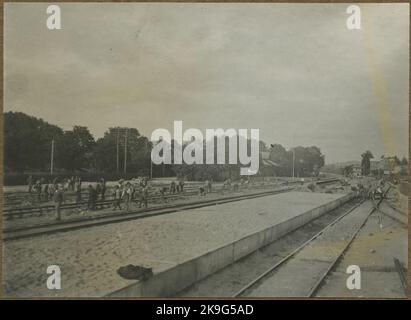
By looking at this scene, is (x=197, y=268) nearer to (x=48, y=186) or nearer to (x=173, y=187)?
(x=173, y=187)

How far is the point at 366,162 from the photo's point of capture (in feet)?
29.2

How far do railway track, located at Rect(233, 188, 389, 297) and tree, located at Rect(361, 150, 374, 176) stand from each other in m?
0.62

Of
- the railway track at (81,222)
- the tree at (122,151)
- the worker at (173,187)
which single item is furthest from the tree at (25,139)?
the worker at (173,187)

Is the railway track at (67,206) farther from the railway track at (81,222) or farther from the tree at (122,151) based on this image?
the tree at (122,151)

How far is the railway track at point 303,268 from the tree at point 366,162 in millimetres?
622

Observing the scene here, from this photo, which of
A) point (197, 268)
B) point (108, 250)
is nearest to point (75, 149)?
point (108, 250)

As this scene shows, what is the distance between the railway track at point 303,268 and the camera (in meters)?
7.23

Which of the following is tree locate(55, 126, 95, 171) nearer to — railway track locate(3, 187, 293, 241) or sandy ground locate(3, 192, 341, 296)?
railway track locate(3, 187, 293, 241)

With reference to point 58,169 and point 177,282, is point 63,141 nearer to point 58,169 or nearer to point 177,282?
point 58,169

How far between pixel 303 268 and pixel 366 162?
2839 mm

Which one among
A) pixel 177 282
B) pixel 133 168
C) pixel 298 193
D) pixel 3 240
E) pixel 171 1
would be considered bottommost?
pixel 177 282

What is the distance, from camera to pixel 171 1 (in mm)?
7613
